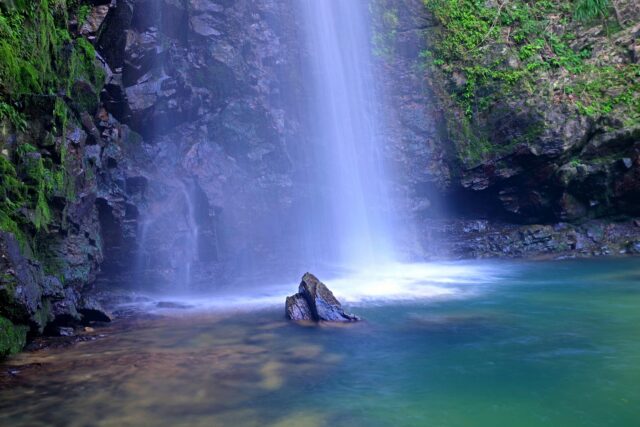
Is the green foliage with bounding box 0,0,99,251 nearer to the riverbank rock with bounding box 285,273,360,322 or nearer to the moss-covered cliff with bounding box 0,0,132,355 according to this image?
the moss-covered cliff with bounding box 0,0,132,355

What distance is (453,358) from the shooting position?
749 cm

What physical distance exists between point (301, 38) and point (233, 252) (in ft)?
30.5

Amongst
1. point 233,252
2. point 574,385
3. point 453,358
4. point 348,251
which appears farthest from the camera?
point 348,251

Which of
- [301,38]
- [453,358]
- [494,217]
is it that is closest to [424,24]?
[301,38]

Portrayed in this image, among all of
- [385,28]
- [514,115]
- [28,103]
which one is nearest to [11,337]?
[28,103]

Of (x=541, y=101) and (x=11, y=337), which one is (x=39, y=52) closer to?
(x=11, y=337)

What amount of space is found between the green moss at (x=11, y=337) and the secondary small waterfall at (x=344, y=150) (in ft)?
41.7

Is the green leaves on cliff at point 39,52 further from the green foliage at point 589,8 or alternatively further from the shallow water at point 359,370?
the green foliage at point 589,8

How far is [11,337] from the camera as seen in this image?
7.79m

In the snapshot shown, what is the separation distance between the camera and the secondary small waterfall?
2041 centimetres

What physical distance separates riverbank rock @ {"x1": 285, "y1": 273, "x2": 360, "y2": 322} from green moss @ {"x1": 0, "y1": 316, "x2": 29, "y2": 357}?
4830mm

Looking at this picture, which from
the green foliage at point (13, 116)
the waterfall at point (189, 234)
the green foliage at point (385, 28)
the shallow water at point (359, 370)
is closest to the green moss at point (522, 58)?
the green foliage at point (385, 28)

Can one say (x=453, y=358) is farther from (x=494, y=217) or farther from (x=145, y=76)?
(x=494, y=217)

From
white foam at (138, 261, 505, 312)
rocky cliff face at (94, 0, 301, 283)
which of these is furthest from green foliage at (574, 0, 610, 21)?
rocky cliff face at (94, 0, 301, 283)
